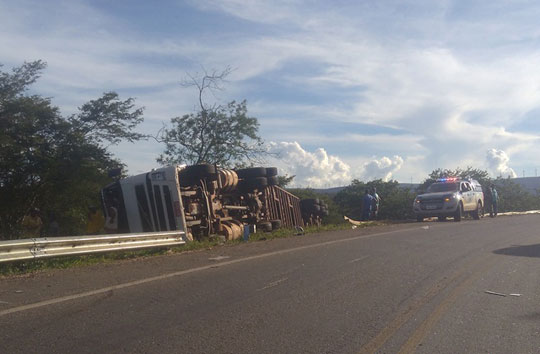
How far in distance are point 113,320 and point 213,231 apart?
33.5ft

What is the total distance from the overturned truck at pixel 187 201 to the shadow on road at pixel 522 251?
7.78m

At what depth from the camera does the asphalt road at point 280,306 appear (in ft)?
17.2

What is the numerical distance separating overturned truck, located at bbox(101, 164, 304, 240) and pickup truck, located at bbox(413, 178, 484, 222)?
29.8 feet

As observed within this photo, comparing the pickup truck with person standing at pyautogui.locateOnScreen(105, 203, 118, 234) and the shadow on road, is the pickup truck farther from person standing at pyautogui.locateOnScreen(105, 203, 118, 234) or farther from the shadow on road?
person standing at pyautogui.locateOnScreen(105, 203, 118, 234)

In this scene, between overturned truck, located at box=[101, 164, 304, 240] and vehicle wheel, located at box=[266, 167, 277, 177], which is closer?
overturned truck, located at box=[101, 164, 304, 240]

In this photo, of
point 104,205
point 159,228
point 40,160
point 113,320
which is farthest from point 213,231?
point 113,320

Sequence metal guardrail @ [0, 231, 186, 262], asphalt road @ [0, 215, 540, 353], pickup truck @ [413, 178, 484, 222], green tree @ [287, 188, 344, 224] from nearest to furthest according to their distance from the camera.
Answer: asphalt road @ [0, 215, 540, 353]
metal guardrail @ [0, 231, 186, 262]
pickup truck @ [413, 178, 484, 222]
green tree @ [287, 188, 344, 224]

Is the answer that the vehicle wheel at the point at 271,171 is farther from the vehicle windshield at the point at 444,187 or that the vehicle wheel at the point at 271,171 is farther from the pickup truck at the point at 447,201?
the vehicle windshield at the point at 444,187

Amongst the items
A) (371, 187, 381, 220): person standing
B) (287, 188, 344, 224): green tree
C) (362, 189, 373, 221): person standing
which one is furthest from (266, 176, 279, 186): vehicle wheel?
(287, 188, 344, 224): green tree

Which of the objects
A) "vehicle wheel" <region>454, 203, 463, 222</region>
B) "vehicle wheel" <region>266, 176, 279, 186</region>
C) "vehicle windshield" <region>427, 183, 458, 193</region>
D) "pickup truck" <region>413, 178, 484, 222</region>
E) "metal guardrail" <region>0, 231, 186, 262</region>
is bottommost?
"vehicle wheel" <region>454, 203, 463, 222</region>

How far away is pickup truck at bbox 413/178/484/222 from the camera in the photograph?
2427 cm

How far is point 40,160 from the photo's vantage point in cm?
2055

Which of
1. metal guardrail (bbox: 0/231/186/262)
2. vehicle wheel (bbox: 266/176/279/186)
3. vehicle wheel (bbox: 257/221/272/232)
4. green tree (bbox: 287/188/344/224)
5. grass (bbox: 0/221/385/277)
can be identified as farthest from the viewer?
green tree (bbox: 287/188/344/224)

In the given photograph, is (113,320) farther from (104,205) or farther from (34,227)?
(34,227)
